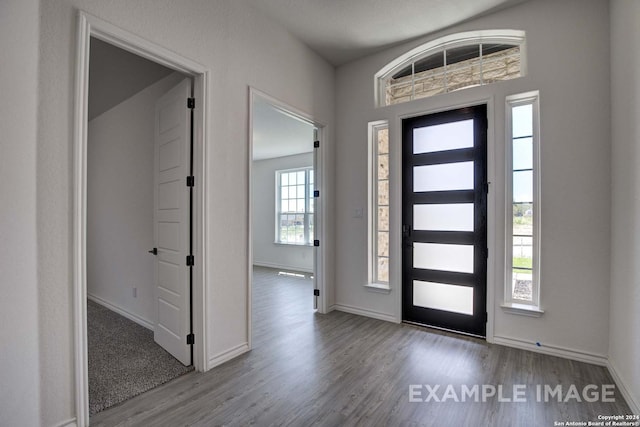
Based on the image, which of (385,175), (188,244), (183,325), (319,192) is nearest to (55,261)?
(188,244)

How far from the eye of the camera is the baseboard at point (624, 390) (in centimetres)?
186

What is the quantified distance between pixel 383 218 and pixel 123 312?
3.44 meters

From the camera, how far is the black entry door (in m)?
3.06

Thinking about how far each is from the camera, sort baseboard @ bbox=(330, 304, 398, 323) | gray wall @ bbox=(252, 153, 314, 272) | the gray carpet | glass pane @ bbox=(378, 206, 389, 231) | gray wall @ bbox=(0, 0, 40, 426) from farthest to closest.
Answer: gray wall @ bbox=(252, 153, 314, 272), glass pane @ bbox=(378, 206, 389, 231), baseboard @ bbox=(330, 304, 398, 323), the gray carpet, gray wall @ bbox=(0, 0, 40, 426)

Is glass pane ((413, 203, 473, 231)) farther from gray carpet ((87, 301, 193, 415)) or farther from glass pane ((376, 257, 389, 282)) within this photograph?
gray carpet ((87, 301, 193, 415))

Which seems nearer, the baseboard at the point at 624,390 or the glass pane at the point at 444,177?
the baseboard at the point at 624,390

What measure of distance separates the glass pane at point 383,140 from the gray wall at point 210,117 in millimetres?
640

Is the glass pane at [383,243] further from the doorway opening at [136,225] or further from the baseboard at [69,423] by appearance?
the baseboard at [69,423]

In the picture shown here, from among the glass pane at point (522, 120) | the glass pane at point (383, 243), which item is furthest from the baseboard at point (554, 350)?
the glass pane at point (522, 120)

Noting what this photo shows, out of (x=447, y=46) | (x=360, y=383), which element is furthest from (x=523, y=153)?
(x=360, y=383)

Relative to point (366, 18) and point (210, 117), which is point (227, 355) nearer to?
point (210, 117)

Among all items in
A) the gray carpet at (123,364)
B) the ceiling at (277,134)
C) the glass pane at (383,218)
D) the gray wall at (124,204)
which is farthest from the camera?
the ceiling at (277,134)

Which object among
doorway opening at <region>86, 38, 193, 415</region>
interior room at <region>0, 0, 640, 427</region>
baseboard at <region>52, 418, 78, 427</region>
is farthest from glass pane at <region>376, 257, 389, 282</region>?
baseboard at <region>52, 418, 78, 427</region>

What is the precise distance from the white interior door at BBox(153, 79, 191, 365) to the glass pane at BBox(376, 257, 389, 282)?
7.34ft
